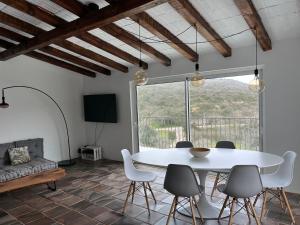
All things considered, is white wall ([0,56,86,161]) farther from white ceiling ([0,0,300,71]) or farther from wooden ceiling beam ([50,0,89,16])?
wooden ceiling beam ([50,0,89,16])

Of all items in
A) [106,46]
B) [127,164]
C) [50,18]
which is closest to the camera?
[127,164]

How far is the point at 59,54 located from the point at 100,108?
1635mm

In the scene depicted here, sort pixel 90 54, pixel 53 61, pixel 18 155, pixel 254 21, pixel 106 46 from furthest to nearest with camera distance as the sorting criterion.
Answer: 1. pixel 53 61
2. pixel 90 54
3. pixel 18 155
4. pixel 106 46
5. pixel 254 21

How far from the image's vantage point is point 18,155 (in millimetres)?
4531

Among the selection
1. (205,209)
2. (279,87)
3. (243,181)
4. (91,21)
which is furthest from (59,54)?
(243,181)

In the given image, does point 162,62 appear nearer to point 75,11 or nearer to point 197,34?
point 197,34

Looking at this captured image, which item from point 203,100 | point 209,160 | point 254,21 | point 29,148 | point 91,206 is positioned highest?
point 254,21

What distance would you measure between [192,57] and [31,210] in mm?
3456

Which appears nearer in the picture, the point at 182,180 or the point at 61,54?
the point at 182,180

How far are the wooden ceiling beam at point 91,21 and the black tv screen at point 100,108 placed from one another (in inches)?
84.5

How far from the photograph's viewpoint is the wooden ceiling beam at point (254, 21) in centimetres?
268

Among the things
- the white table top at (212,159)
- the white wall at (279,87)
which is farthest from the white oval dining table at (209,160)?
the white wall at (279,87)

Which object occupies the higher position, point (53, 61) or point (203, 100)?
point (53, 61)

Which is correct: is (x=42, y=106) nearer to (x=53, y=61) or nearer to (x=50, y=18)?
(x=53, y=61)
